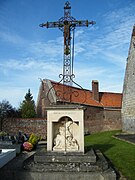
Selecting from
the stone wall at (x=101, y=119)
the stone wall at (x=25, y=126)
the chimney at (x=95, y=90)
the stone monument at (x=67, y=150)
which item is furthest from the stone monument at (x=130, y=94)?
the stone monument at (x=67, y=150)

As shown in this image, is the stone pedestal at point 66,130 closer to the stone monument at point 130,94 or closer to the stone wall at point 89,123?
the stone wall at point 89,123

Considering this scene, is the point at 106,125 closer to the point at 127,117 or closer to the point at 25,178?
the point at 127,117

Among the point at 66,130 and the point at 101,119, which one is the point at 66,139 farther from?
the point at 101,119

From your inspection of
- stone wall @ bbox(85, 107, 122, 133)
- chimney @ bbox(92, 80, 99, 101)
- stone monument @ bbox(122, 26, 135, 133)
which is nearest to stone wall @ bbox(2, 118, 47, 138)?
stone wall @ bbox(85, 107, 122, 133)

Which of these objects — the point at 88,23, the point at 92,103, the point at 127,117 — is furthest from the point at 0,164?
the point at 92,103

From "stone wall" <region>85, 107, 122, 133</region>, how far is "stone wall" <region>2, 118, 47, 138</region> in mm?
7328

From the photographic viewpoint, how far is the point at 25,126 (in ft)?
77.0

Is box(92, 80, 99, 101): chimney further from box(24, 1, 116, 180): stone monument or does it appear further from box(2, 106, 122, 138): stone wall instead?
box(24, 1, 116, 180): stone monument

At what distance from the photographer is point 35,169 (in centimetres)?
689

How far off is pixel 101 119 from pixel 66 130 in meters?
22.9

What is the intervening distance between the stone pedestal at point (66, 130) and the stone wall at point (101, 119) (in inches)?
788

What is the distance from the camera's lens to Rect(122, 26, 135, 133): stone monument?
23.1m

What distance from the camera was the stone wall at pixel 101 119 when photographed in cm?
2953

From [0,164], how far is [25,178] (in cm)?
205
